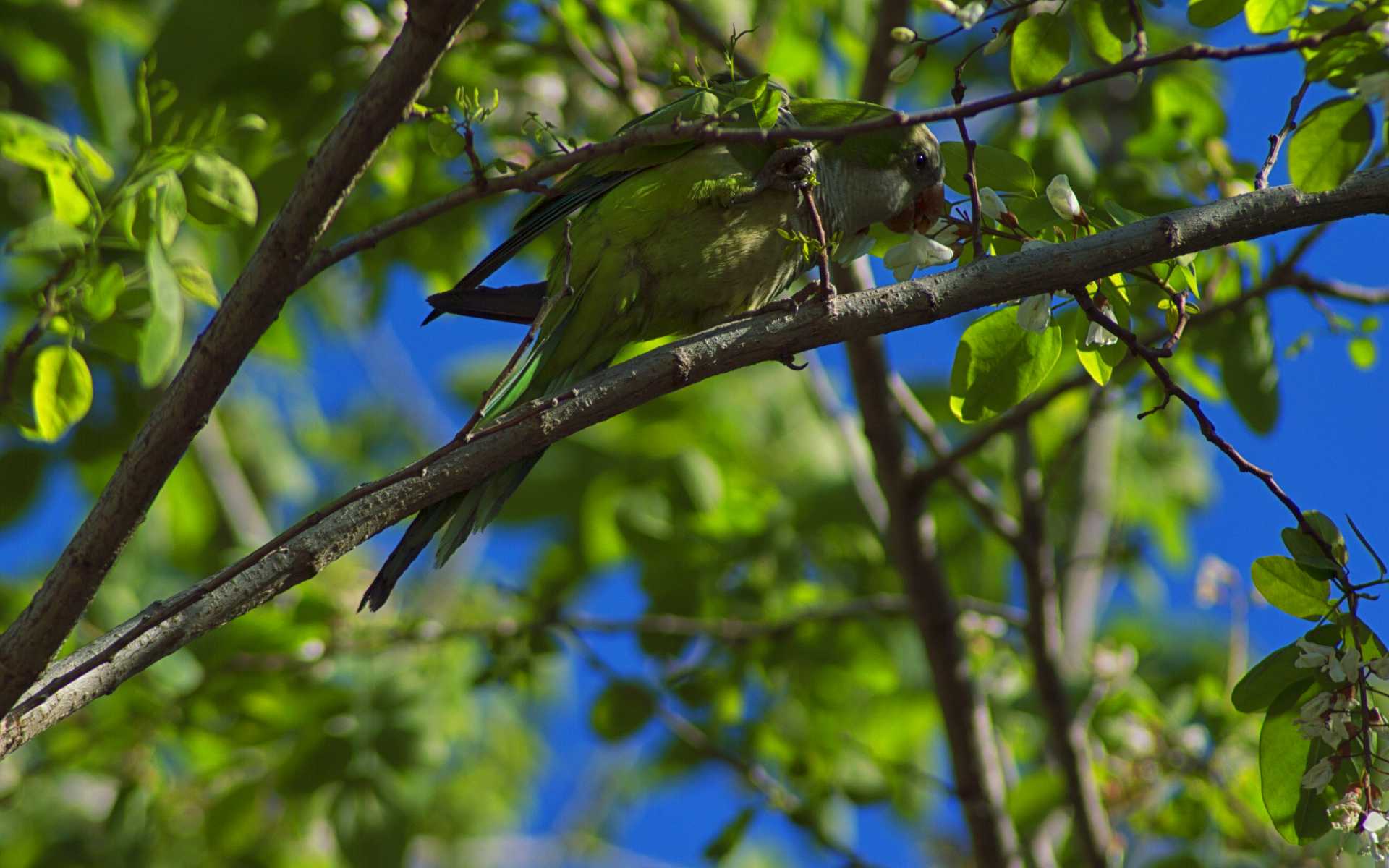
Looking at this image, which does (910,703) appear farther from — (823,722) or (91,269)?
(91,269)

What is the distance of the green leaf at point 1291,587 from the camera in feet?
6.82

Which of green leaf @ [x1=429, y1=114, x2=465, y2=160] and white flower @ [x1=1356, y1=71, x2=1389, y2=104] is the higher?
white flower @ [x1=1356, y1=71, x2=1389, y2=104]

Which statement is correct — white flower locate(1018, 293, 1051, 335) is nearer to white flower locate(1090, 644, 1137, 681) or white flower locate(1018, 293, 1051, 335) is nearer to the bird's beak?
the bird's beak

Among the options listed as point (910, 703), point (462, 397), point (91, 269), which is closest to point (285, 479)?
point (462, 397)

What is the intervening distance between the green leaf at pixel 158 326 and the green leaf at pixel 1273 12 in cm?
211

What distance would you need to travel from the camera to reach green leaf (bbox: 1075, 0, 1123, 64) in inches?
100

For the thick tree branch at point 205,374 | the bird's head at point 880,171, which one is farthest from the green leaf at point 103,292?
the bird's head at point 880,171

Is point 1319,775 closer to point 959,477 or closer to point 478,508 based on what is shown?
point 478,508

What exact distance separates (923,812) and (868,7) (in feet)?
11.2

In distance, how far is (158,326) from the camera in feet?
7.51

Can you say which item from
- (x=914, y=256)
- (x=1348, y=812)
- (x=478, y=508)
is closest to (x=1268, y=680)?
(x=1348, y=812)

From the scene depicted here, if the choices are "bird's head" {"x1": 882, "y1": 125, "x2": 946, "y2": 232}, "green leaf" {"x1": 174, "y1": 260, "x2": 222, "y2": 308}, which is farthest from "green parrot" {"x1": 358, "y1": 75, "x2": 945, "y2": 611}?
"green leaf" {"x1": 174, "y1": 260, "x2": 222, "y2": 308}

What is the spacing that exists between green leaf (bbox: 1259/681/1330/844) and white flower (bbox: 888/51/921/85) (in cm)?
135

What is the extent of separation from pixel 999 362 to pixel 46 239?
195cm
